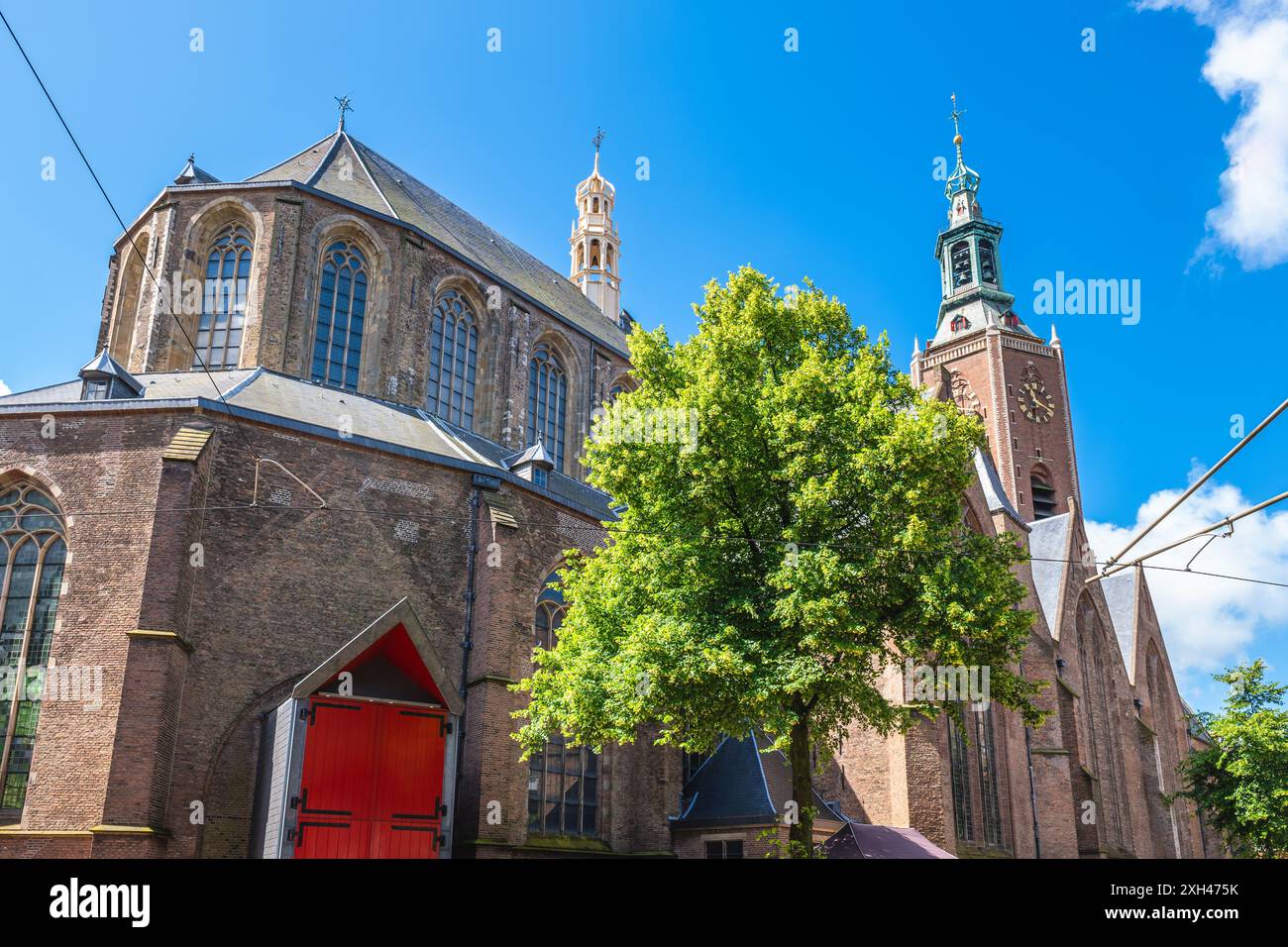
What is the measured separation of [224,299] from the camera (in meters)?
25.4

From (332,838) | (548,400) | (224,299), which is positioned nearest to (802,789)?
(332,838)

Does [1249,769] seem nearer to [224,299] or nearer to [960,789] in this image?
[960,789]

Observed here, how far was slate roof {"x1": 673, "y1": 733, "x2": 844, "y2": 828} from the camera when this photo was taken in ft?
74.2

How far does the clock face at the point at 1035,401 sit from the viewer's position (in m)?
55.2

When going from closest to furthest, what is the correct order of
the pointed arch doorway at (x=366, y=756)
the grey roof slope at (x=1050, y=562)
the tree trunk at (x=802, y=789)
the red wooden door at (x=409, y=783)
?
the tree trunk at (x=802, y=789) → the pointed arch doorway at (x=366, y=756) → the red wooden door at (x=409, y=783) → the grey roof slope at (x=1050, y=562)

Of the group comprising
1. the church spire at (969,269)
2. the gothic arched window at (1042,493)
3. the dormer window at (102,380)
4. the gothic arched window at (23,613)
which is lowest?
the gothic arched window at (23,613)

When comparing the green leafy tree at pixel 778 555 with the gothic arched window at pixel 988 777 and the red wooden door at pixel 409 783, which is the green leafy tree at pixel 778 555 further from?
the gothic arched window at pixel 988 777

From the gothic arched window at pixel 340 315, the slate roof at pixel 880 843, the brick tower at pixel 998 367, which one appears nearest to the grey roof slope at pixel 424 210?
the gothic arched window at pixel 340 315

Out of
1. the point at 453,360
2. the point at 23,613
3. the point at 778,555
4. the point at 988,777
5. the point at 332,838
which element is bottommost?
the point at 332,838

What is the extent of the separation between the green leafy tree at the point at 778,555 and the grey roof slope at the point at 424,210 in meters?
14.3

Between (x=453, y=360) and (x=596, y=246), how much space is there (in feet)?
52.4

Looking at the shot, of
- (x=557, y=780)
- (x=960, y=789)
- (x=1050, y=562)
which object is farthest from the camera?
(x=1050, y=562)

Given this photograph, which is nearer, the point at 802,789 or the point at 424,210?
the point at 802,789

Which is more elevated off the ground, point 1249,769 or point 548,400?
point 548,400
